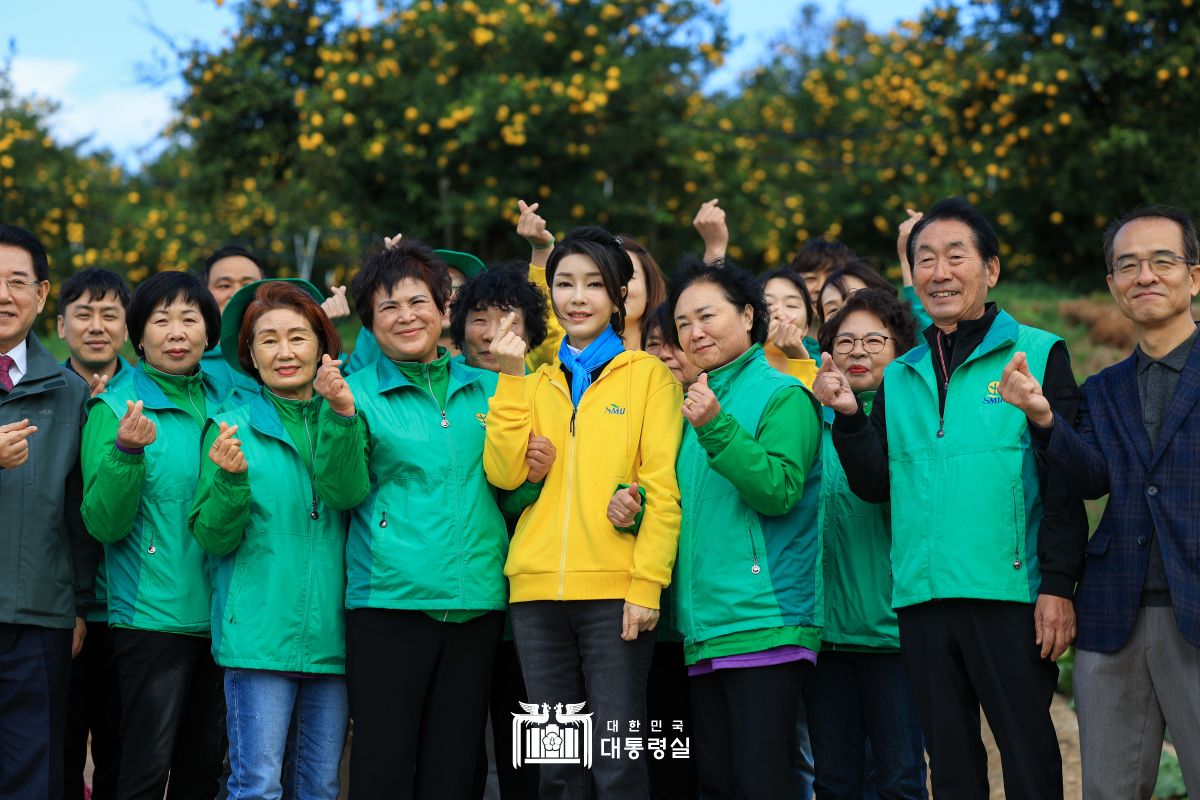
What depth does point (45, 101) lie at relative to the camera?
16.1m

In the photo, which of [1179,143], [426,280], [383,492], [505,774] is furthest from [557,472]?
[1179,143]

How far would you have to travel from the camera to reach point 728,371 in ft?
13.3

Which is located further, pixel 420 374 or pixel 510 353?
pixel 420 374

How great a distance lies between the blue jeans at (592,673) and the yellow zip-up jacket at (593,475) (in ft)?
0.24

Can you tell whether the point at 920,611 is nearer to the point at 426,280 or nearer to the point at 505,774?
the point at 505,774

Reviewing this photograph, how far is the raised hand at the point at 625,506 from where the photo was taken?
3.79 m

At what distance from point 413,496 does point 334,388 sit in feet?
1.47

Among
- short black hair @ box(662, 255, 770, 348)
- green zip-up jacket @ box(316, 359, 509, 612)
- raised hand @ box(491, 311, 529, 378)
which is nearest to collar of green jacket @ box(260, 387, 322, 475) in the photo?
green zip-up jacket @ box(316, 359, 509, 612)

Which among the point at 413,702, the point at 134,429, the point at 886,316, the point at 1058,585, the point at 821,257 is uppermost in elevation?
the point at 821,257

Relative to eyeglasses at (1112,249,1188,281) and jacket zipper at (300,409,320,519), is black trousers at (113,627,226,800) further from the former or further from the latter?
eyeglasses at (1112,249,1188,281)

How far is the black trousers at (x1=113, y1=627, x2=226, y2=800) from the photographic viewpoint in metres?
4.07

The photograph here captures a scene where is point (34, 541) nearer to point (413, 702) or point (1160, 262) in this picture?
point (413, 702)

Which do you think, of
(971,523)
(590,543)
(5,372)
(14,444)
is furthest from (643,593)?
(5,372)

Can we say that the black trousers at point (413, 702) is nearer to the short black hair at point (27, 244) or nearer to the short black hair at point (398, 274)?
the short black hair at point (398, 274)
